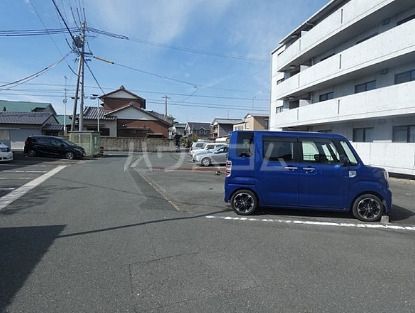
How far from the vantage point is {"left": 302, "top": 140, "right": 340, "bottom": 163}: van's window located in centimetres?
726

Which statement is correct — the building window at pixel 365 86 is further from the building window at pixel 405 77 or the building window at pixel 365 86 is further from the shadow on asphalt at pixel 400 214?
the shadow on asphalt at pixel 400 214

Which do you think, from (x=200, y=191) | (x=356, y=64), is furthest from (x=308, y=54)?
(x=200, y=191)

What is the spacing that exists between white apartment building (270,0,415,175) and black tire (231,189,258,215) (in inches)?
384

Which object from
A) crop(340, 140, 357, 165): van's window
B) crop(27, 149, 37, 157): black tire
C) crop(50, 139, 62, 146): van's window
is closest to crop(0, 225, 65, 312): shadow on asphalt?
crop(340, 140, 357, 165): van's window

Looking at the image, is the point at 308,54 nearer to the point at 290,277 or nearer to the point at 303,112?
the point at 303,112

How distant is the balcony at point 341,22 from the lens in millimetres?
16205

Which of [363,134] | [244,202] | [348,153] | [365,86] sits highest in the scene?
[365,86]

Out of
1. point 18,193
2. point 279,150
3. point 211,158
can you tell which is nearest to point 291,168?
point 279,150

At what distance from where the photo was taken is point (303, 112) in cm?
2347

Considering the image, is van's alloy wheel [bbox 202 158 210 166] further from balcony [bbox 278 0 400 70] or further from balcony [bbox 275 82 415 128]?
balcony [bbox 278 0 400 70]

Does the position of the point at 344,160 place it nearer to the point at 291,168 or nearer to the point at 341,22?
the point at 291,168

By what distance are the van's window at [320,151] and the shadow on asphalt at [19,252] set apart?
4.95 metres

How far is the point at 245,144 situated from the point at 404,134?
38.1 ft

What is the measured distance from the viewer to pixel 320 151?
7324 millimetres
